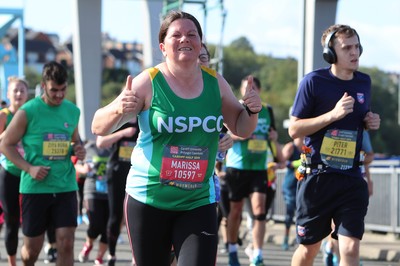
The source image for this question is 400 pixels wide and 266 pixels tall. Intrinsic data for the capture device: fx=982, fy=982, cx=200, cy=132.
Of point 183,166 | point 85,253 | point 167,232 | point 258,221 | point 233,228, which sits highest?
point 183,166

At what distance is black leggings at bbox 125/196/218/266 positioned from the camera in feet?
18.9

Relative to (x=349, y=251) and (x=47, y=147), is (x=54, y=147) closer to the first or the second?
(x=47, y=147)

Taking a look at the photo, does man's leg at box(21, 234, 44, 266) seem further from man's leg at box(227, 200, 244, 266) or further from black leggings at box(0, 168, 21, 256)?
man's leg at box(227, 200, 244, 266)

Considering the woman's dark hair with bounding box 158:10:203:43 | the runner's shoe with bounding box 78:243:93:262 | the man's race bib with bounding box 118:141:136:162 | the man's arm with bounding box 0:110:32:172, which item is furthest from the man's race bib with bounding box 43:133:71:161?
the runner's shoe with bounding box 78:243:93:262

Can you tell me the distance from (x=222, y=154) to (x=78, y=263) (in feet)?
16.1

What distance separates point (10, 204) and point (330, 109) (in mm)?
4491

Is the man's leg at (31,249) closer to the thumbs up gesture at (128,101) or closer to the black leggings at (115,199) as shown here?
the black leggings at (115,199)

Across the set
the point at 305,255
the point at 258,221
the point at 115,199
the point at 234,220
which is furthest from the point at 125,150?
the point at 305,255

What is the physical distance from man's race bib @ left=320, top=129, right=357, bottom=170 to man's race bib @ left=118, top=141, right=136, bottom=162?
4.26 meters

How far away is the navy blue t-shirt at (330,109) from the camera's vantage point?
7.52m

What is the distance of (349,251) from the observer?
7277 mm

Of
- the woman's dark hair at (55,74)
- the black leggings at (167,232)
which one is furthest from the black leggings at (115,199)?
the black leggings at (167,232)

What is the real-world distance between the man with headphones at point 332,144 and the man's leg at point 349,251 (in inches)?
4.8

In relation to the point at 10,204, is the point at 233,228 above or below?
below
